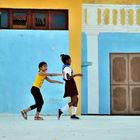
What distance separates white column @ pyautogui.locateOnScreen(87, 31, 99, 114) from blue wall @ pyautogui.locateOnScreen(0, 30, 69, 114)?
872mm

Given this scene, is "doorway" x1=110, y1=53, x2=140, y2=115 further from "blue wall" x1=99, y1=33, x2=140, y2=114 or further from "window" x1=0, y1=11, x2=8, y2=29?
"window" x1=0, y1=11, x2=8, y2=29

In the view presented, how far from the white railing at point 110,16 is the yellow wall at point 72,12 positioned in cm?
36

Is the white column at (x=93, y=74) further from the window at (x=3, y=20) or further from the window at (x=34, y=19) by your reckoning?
the window at (x=3, y=20)

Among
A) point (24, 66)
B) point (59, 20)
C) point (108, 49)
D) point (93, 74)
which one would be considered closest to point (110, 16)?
point (108, 49)

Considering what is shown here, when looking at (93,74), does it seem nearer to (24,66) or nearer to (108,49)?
(108,49)

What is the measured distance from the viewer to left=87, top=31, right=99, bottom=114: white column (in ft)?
48.1

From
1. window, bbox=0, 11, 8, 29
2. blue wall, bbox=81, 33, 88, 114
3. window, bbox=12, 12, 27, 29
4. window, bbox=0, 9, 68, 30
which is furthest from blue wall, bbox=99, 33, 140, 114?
window, bbox=0, 11, 8, 29

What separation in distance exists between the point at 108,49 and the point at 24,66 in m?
2.71

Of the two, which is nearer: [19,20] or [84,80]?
[19,20]

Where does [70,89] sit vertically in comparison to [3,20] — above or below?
below

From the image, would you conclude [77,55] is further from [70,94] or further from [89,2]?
[70,94]

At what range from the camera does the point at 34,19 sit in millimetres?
14586

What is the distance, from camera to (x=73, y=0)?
47.4ft

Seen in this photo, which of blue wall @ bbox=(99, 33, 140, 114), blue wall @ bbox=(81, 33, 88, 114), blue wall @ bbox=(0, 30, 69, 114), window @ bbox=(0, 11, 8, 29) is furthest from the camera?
blue wall @ bbox=(99, 33, 140, 114)
